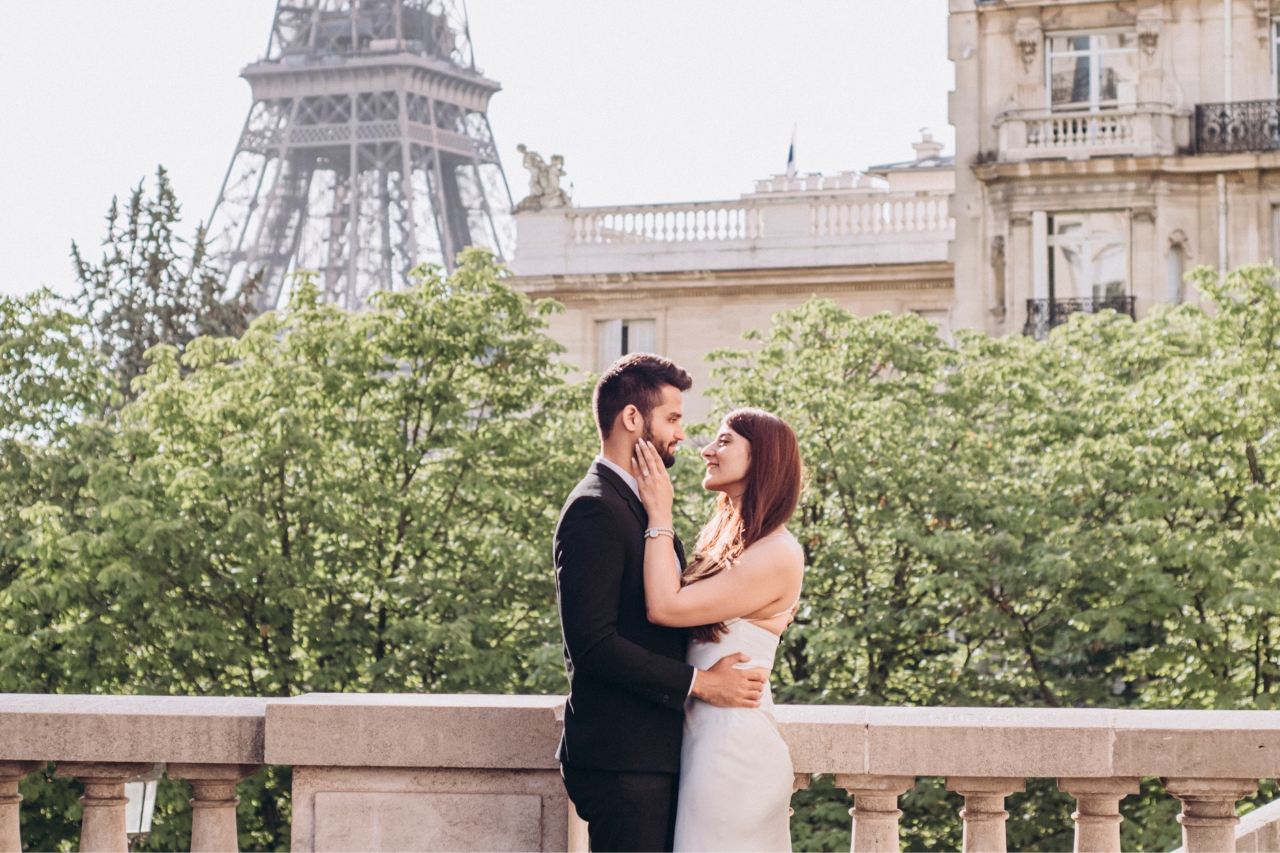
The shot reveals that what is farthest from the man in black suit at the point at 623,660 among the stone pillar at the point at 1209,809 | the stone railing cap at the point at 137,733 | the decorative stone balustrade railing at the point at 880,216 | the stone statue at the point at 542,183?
the stone statue at the point at 542,183

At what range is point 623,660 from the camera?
14.9ft

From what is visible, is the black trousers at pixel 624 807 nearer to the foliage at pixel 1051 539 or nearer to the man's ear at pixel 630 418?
the man's ear at pixel 630 418

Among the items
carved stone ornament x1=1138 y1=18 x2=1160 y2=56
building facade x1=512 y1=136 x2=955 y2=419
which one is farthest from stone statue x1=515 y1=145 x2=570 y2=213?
carved stone ornament x1=1138 y1=18 x2=1160 y2=56

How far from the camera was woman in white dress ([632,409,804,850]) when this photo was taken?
4.60 meters

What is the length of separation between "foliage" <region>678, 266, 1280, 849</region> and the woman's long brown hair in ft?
36.4

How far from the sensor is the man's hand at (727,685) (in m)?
4.62

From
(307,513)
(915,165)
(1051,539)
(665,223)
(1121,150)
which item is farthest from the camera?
(915,165)

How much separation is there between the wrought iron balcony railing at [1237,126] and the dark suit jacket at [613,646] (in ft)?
97.7

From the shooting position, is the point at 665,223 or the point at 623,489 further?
the point at 665,223

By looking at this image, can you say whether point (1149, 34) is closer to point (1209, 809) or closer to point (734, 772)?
point (1209, 809)

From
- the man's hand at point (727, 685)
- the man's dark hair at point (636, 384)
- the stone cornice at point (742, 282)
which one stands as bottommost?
the man's hand at point (727, 685)

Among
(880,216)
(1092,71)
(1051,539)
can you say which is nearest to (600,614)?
(1051,539)

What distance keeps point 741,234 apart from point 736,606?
32.5 meters

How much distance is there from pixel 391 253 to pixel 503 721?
243 ft
